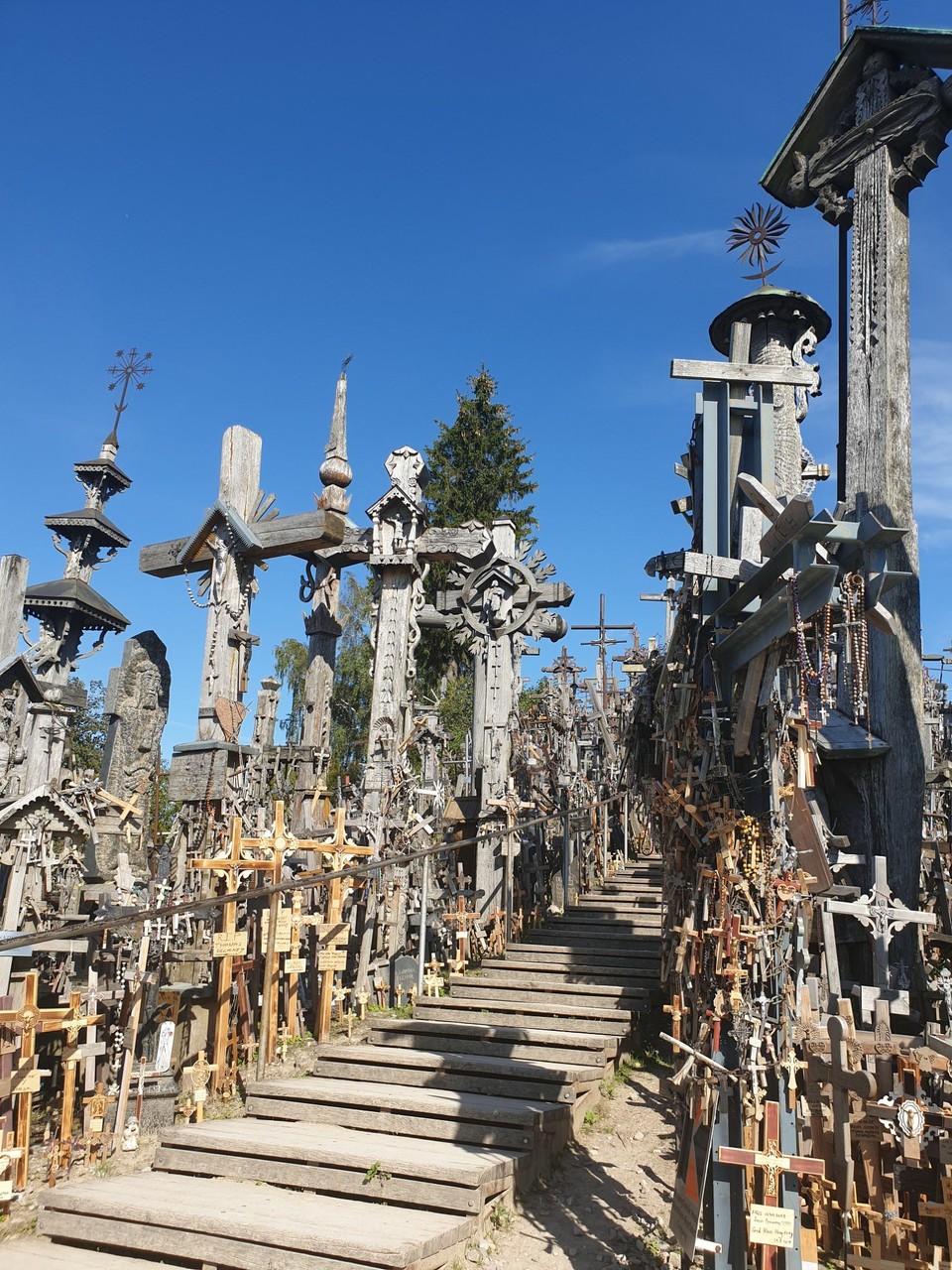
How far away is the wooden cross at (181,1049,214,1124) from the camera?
6492 millimetres

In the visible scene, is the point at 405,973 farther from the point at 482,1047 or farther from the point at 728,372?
the point at 728,372

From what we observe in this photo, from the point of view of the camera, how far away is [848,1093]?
5.12m

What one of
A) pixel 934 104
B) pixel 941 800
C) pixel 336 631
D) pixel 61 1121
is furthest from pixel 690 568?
pixel 941 800

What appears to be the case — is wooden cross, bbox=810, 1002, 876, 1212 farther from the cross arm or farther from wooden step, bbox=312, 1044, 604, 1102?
the cross arm

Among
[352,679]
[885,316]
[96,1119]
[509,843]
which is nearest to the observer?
[96,1119]

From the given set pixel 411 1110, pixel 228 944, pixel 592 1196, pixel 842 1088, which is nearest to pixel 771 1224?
pixel 842 1088

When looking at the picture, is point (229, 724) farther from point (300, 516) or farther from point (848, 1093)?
point (848, 1093)

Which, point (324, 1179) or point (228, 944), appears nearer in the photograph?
point (324, 1179)

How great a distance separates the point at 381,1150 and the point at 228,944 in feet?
5.74

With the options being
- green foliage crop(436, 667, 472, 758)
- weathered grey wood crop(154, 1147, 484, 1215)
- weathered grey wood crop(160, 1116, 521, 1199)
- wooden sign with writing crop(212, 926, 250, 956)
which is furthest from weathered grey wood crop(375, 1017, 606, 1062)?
green foliage crop(436, 667, 472, 758)

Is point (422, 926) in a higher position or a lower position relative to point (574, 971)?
higher

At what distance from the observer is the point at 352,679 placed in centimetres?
3092

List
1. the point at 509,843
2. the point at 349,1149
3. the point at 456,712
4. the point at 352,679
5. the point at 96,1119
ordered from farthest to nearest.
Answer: the point at 352,679 → the point at 456,712 → the point at 509,843 → the point at 96,1119 → the point at 349,1149

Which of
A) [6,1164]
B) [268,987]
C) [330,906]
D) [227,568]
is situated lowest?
[6,1164]
